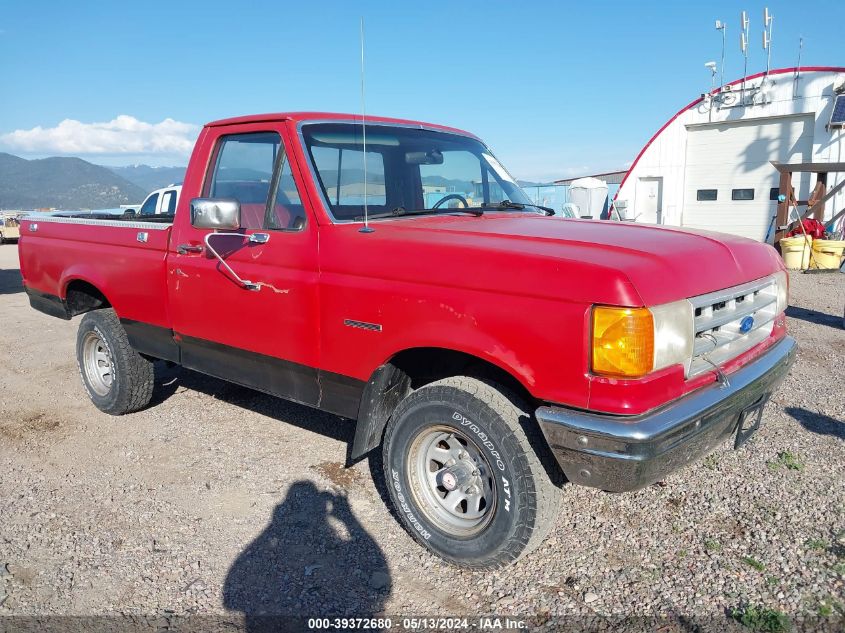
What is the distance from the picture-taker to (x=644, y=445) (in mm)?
2355

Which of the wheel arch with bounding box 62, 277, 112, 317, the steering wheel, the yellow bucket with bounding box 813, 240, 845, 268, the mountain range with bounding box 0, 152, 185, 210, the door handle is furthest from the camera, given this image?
the mountain range with bounding box 0, 152, 185, 210

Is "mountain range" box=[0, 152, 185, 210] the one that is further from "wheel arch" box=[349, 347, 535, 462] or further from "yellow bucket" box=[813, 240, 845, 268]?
"wheel arch" box=[349, 347, 535, 462]

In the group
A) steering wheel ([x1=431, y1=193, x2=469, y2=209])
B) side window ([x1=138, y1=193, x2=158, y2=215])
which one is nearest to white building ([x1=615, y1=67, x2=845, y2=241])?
side window ([x1=138, y1=193, x2=158, y2=215])

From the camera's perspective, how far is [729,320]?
284 centimetres

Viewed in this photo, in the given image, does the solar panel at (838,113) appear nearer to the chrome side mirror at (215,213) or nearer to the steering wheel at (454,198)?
the steering wheel at (454,198)

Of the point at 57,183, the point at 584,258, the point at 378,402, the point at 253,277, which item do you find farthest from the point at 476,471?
the point at 57,183

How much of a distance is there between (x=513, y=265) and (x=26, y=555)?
2.77 m

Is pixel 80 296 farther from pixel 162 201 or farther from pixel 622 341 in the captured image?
pixel 162 201

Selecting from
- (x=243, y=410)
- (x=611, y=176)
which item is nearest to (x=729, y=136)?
(x=243, y=410)

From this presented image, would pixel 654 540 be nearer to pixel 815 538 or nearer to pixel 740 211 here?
pixel 815 538

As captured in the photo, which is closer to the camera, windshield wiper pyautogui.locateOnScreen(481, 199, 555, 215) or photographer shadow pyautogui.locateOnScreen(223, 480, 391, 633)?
photographer shadow pyautogui.locateOnScreen(223, 480, 391, 633)

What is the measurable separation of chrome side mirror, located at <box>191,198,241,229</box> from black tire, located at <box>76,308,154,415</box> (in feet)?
6.33

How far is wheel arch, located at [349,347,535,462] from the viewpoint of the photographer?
3.04 metres

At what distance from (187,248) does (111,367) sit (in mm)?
1627
